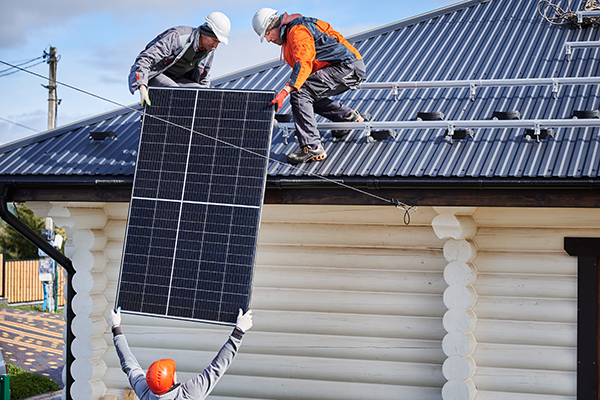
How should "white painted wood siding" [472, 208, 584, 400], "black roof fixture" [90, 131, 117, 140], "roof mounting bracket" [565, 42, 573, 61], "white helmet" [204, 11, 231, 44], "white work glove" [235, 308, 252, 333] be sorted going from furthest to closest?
1. "black roof fixture" [90, 131, 117, 140]
2. "roof mounting bracket" [565, 42, 573, 61]
3. "white helmet" [204, 11, 231, 44]
4. "white painted wood siding" [472, 208, 584, 400]
5. "white work glove" [235, 308, 252, 333]

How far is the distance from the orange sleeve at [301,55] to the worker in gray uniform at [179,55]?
927mm

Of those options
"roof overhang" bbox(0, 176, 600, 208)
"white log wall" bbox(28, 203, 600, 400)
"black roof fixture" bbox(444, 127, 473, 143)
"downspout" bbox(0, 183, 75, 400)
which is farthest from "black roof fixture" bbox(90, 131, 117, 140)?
"black roof fixture" bbox(444, 127, 473, 143)

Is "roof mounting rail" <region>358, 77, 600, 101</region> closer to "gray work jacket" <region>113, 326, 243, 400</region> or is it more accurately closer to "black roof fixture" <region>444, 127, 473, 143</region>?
"black roof fixture" <region>444, 127, 473, 143</region>

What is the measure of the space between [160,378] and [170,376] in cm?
7

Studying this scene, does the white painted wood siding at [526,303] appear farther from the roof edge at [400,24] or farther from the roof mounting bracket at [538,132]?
the roof edge at [400,24]

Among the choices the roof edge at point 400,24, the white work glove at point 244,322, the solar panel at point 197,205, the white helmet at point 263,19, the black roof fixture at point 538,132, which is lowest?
the white work glove at point 244,322

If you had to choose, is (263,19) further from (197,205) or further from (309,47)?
(197,205)

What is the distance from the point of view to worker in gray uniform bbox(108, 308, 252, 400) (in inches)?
168

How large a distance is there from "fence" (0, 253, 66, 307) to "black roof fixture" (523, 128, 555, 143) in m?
23.6

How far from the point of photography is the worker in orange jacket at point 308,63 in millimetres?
6449

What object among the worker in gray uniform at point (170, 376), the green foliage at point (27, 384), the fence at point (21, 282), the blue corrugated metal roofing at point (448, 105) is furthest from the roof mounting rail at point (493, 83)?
the fence at point (21, 282)

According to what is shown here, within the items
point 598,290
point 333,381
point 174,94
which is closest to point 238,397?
point 333,381

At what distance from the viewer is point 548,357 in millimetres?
6559

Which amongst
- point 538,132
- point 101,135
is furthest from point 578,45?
point 101,135
